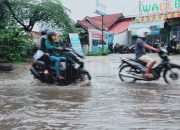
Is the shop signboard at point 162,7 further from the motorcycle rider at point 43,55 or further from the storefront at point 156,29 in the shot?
the motorcycle rider at point 43,55

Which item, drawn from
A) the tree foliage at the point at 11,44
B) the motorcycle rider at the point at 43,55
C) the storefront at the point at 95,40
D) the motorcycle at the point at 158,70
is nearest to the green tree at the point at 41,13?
the tree foliage at the point at 11,44

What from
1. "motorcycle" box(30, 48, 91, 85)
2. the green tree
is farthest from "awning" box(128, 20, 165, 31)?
"motorcycle" box(30, 48, 91, 85)

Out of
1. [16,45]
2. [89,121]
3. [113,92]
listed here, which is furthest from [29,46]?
[89,121]

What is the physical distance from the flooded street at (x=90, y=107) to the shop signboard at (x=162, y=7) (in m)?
18.8

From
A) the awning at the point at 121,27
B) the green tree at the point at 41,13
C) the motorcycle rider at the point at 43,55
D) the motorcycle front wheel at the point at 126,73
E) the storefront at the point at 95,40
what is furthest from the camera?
the awning at the point at 121,27

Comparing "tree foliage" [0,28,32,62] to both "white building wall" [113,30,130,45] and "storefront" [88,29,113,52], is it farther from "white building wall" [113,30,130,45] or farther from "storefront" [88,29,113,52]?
"white building wall" [113,30,130,45]

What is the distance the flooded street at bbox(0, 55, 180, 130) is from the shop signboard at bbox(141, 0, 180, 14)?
18.8 m

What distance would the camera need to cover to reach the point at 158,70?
980cm

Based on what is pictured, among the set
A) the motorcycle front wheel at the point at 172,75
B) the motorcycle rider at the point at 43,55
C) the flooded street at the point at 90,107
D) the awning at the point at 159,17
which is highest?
the awning at the point at 159,17

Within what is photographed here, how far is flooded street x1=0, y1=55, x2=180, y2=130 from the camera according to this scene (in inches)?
199

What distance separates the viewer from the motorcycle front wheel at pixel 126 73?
10.2 meters

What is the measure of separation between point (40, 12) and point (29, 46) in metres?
3.51

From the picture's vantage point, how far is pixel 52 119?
539 centimetres

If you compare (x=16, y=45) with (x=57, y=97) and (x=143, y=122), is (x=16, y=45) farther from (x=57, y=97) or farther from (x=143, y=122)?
(x=143, y=122)
